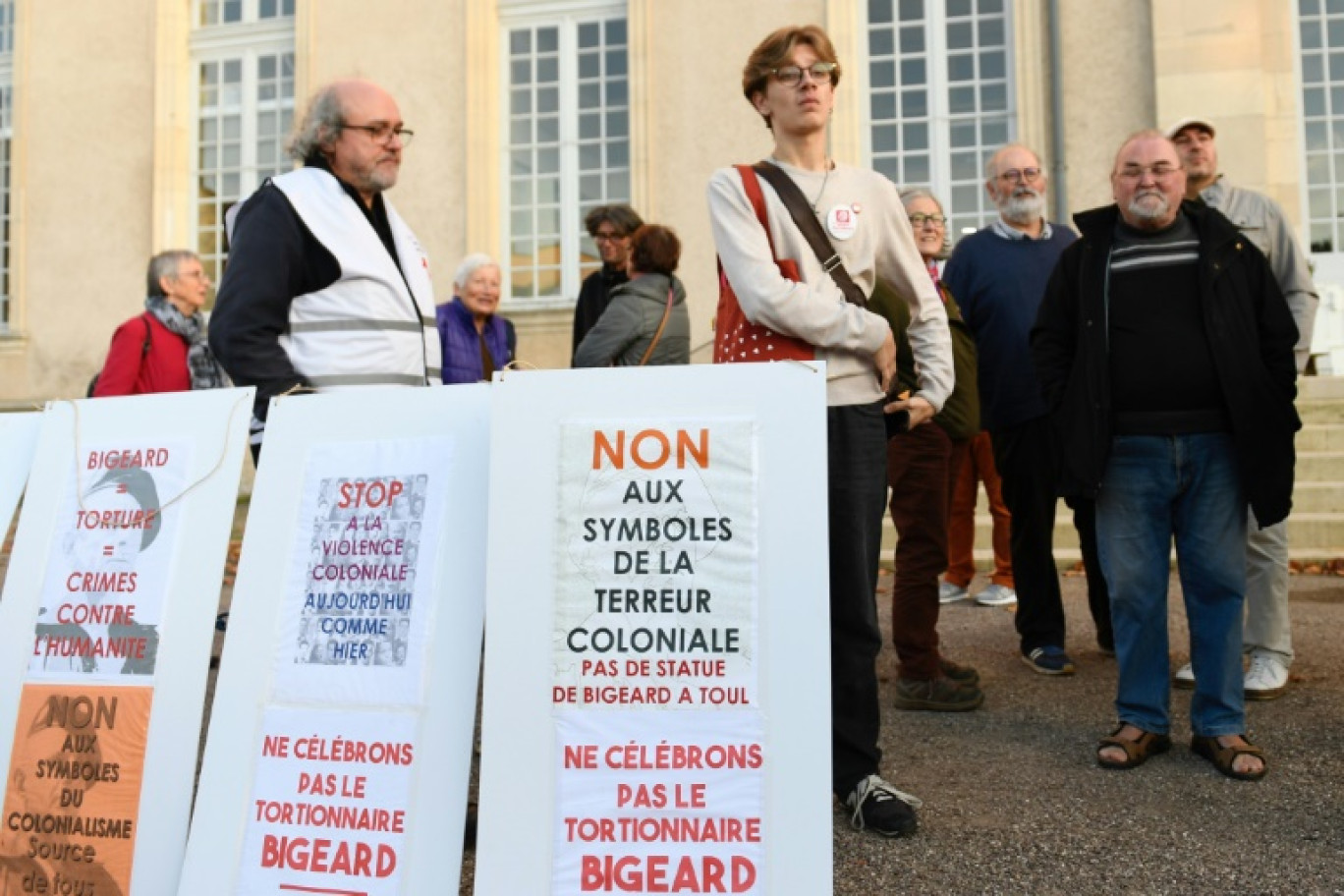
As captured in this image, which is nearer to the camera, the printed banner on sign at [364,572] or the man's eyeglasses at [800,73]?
the printed banner on sign at [364,572]

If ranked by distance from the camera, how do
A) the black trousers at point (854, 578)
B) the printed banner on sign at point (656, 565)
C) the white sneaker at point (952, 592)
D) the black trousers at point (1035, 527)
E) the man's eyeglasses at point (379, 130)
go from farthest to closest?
1. the white sneaker at point (952, 592)
2. the black trousers at point (1035, 527)
3. the man's eyeglasses at point (379, 130)
4. the black trousers at point (854, 578)
5. the printed banner on sign at point (656, 565)

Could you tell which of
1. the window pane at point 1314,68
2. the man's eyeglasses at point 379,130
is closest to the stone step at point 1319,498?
the window pane at point 1314,68

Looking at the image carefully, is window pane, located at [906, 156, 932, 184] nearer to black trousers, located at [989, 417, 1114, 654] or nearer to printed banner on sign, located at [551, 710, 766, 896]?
black trousers, located at [989, 417, 1114, 654]

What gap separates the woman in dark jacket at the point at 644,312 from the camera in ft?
19.6

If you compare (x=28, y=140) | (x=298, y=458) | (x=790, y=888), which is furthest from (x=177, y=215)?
(x=790, y=888)

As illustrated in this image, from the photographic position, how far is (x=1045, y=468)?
18.2 feet

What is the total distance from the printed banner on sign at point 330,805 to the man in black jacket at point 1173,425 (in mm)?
2454

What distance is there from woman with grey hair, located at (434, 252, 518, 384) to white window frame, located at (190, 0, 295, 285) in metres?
10.1

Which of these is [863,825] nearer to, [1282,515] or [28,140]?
[1282,515]

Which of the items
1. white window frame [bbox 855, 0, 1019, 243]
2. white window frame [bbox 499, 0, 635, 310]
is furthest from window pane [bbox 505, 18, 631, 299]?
white window frame [bbox 855, 0, 1019, 243]

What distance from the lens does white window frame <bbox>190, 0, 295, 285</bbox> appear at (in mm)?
15750

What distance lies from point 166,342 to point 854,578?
12.7 feet

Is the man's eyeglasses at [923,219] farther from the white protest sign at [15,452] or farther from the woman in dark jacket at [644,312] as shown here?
the white protest sign at [15,452]

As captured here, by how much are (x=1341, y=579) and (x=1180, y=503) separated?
458 cm
